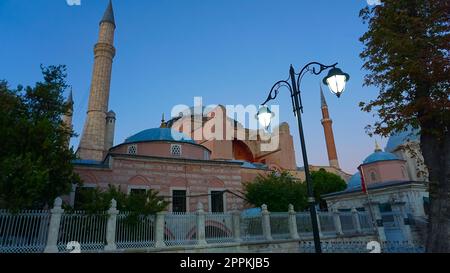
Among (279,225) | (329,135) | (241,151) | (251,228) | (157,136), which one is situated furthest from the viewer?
(329,135)

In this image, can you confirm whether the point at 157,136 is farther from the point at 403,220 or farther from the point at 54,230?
the point at 403,220

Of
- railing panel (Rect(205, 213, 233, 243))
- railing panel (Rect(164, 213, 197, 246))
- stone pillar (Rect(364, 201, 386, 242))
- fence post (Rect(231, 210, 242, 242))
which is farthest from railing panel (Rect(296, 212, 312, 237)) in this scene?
railing panel (Rect(164, 213, 197, 246))

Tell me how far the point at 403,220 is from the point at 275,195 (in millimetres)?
7343

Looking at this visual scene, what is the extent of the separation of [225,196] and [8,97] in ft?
38.3

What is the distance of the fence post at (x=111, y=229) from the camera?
10.0 metres

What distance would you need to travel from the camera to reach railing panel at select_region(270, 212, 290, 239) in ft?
44.4

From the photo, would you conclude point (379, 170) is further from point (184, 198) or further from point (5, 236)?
point (5, 236)

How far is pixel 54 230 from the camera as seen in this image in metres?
9.30

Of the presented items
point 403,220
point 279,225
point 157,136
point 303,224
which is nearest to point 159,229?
point 279,225

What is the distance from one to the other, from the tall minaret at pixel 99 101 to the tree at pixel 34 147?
11.2 meters

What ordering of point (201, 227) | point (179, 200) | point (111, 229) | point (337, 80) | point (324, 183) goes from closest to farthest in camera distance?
point (337, 80)
point (111, 229)
point (201, 227)
point (179, 200)
point (324, 183)

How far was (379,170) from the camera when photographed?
23000 millimetres

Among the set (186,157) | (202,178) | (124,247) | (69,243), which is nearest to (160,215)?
(124,247)

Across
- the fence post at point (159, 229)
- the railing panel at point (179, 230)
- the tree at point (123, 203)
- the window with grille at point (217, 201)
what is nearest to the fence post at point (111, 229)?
the tree at point (123, 203)
